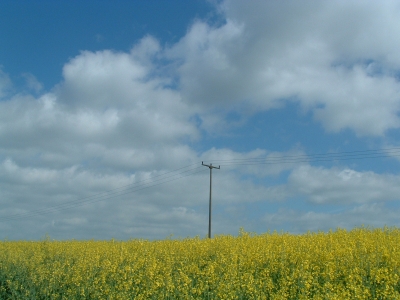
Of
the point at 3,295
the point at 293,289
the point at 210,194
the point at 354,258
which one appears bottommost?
the point at 3,295

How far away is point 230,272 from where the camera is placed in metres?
11.2

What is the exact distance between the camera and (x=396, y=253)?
1082 centimetres

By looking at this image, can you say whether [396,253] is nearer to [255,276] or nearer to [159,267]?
[255,276]

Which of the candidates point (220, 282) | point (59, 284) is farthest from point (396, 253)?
point (59, 284)

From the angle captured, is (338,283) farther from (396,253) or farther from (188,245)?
(188,245)

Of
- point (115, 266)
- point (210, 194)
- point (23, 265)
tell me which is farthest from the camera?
point (210, 194)

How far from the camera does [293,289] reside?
32.3ft

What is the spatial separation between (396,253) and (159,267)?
661cm

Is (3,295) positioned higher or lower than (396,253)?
lower

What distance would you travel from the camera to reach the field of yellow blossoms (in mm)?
9805

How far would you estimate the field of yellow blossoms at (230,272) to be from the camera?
980cm

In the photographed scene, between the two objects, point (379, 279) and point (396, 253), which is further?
point (396, 253)

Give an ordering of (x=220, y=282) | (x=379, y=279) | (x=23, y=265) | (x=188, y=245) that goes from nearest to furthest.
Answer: (x=379, y=279) → (x=220, y=282) → (x=188, y=245) → (x=23, y=265)

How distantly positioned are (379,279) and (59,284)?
414 inches
